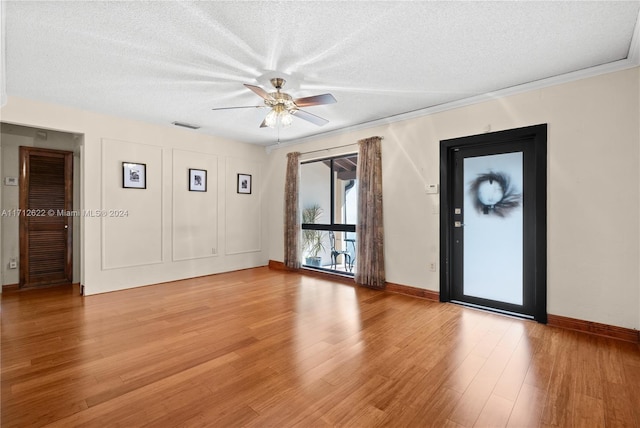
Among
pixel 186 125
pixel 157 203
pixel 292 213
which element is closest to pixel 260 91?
pixel 186 125

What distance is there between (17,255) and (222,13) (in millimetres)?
5305

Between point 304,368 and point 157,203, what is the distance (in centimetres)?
416

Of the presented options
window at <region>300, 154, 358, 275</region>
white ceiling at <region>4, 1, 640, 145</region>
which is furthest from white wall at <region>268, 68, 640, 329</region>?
window at <region>300, 154, 358, 275</region>

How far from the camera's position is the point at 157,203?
16.9 ft

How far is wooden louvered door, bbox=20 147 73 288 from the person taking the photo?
477 cm

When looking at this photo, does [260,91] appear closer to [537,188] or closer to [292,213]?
[537,188]

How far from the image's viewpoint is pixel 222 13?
219cm

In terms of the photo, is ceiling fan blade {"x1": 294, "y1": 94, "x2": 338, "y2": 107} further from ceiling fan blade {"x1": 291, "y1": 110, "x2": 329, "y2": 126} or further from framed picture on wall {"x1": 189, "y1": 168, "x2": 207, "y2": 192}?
framed picture on wall {"x1": 189, "y1": 168, "x2": 207, "y2": 192}

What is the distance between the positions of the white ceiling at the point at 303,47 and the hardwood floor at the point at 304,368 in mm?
2678

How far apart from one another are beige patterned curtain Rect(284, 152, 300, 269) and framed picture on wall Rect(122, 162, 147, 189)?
8.44 ft

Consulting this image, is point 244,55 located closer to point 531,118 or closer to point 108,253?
point 531,118

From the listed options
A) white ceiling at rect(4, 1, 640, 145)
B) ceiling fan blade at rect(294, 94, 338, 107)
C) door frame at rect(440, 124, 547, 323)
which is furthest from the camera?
door frame at rect(440, 124, 547, 323)

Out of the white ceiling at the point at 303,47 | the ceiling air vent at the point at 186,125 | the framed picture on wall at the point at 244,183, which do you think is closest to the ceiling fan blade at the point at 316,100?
the white ceiling at the point at 303,47

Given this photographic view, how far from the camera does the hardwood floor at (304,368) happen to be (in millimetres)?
1807
